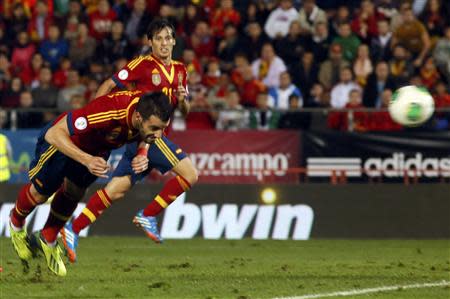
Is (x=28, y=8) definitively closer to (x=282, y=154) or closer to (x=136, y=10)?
(x=136, y=10)

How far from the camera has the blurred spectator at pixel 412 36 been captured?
64.4 ft

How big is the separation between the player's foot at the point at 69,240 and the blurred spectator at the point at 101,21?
10.5m

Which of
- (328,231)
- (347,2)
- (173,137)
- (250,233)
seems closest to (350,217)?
(328,231)

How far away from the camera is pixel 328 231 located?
16.7 metres

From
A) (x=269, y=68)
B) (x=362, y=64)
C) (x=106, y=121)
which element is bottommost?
(x=269, y=68)

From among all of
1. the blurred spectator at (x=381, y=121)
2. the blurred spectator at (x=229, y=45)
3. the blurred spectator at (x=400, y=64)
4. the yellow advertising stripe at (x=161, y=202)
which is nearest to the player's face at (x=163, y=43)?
the yellow advertising stripe at (x=161, y=202)

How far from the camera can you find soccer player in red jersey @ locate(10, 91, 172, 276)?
30.8 ft

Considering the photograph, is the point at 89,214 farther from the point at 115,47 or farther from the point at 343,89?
the point at 115,47

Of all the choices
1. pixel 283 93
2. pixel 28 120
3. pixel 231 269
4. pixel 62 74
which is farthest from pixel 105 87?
pixel 62 74

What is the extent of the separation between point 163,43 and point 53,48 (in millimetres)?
9500

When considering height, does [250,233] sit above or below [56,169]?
below

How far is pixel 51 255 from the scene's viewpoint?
35.2 ft

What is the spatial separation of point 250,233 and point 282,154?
4.32 ft

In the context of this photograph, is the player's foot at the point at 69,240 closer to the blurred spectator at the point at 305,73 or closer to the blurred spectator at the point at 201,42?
the blurred spectator at the point at 305,73
